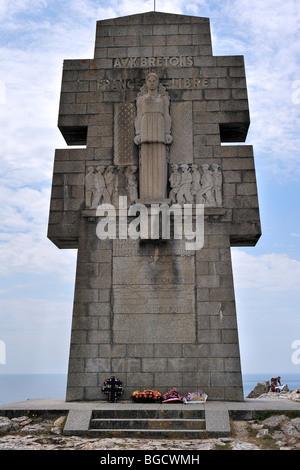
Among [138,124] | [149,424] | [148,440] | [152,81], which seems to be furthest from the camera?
[138,124]

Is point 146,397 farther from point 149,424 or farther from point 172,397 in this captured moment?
point 149,424

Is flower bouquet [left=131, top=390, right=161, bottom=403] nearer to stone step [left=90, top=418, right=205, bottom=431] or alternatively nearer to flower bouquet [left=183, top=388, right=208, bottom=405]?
flower bouquet [left=183, top=388, right=208, bottom=405]

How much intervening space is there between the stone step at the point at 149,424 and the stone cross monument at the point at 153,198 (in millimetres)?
2596

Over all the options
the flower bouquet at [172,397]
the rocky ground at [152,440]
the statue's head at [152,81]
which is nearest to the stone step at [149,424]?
the rocky ground at [152,440]

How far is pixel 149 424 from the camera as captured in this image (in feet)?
30.1

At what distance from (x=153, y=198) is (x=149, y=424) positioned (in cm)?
574

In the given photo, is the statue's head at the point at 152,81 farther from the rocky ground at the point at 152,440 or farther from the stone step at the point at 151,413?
the rocky ground at the point at 152,440

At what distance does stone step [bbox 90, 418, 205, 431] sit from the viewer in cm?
909

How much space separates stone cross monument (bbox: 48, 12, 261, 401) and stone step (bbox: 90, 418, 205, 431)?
8.52ft

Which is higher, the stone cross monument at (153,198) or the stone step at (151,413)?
the stone cross monument at (153,198)

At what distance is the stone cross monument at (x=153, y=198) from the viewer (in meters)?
12.1

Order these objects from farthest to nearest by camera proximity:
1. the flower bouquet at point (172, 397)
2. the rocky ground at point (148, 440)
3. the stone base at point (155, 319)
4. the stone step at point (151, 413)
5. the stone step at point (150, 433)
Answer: the stone base at point (155, 319) → the flower bouquet at point (172, 397) → the stone step at point (151, 413) → the stone step at point (150, 433) → the rocky ground at point (148, 440)

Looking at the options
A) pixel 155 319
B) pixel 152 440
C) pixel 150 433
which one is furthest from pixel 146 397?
pixel 152 440
